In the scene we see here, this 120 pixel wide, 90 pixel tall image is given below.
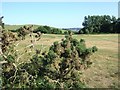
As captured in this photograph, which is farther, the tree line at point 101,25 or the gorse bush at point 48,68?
the tree line at point 101,25

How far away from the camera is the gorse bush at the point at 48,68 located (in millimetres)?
10911

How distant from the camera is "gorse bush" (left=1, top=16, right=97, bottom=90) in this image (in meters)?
10.9

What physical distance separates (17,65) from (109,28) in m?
37.2

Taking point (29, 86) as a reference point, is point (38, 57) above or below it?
above

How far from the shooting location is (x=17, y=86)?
10992 millimetres

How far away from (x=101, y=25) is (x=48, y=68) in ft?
135

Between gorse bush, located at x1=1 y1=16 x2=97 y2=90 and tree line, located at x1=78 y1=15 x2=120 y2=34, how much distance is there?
104ft

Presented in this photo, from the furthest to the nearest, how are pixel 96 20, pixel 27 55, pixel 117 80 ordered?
1. pixel 96 20
2. pixel 117 80
3. pixel 27 55

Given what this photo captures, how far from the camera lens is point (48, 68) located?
444 inches

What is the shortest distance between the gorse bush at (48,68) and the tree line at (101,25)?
31573mm

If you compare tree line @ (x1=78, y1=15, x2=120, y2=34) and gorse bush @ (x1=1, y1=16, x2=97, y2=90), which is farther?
tree line @ (x1=78, y1=15, x2=120, y2=34)

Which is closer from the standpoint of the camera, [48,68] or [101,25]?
[48,68]

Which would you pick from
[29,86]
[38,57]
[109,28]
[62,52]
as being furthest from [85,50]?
[109,28]

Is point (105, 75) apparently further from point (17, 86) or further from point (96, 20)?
point (96, 20)
